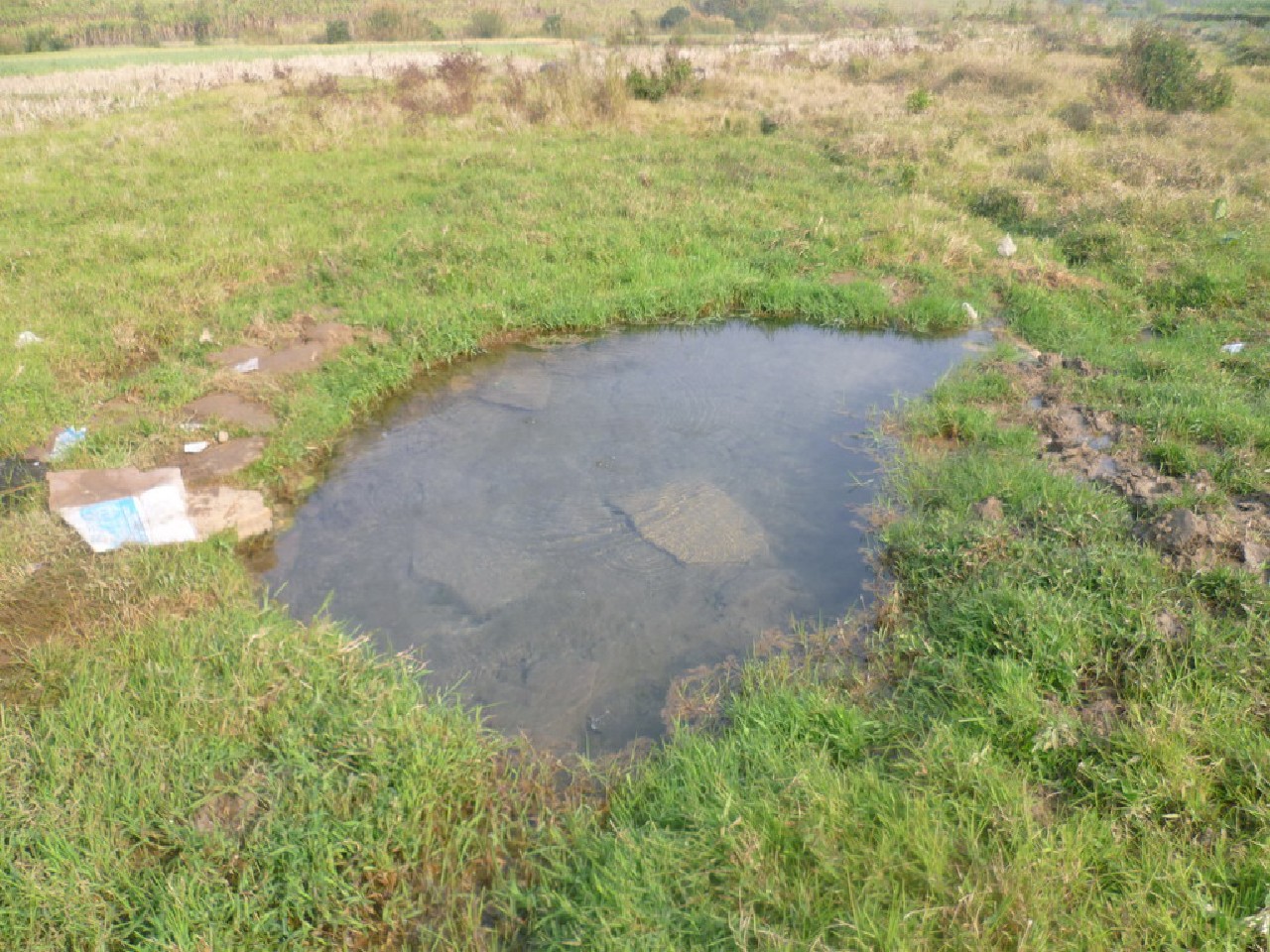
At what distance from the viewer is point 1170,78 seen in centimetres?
1386

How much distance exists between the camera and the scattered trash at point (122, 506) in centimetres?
404

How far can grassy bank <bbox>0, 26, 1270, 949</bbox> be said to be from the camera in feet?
7.98

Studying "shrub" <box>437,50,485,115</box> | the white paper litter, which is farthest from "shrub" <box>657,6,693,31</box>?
the white paper litter

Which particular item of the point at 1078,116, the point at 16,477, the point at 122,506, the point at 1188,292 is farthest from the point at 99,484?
the point at 1078,116

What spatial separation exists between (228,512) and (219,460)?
0.71 metres

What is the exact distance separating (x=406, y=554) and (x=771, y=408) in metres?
3.06

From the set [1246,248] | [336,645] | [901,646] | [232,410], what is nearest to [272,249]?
[232,410]

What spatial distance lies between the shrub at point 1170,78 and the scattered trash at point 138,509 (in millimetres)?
16558

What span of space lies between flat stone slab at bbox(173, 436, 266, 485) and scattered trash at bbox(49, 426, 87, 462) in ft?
2.27

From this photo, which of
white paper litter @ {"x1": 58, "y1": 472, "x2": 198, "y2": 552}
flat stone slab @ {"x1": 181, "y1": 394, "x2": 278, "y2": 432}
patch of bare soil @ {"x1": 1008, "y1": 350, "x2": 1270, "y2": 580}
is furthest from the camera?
flat stone slab @ {"x1": 181, "y1": 394, "x2": 278, "y2": 432}

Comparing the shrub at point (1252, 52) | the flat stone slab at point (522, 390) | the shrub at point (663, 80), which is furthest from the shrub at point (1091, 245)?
the shrub at point (1252, 52)

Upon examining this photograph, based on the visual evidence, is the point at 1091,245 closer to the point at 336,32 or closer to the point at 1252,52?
the point at 1252,52

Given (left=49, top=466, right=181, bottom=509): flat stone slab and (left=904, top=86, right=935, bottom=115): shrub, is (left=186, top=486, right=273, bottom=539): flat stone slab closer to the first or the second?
(left=49, top=466, right=181, bottom=509): flat stone slab

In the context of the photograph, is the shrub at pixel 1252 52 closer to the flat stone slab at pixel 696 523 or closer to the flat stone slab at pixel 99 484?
the flat stone slab at pixel 696 523
